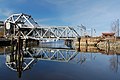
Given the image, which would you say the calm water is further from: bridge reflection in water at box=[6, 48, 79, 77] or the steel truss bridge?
the steel truss bridge

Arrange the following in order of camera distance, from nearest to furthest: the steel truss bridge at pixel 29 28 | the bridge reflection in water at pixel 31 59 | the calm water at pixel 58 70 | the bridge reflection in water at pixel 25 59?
the calm water at pixel 58 70
the bridge reflection in water at pixel 25 59
the bridge reflection in water at pixel 31 59
the steel truss bridge at pixel 29 28

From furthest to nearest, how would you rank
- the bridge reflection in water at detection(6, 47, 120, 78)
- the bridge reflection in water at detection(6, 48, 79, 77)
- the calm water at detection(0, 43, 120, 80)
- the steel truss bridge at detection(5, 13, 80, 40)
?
the steel truss bridge at detection(5, 13, 80, 40), the bridge reflection in water at detection(6, 47, 120, 78), the bridge reflection in water at detection(6, 48, 79, 77), the calm water at detection(0, 43, 120, 80)

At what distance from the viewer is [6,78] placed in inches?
700

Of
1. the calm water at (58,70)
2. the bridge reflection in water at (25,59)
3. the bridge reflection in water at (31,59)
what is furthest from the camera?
the bridge reflection in water at (31,59)

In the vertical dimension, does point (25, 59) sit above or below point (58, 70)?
above

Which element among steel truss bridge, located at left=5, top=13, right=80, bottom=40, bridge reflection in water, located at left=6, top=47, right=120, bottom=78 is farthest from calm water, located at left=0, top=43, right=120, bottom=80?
steel truss bridge, located at left=5, top=13, right=80, bottom=40

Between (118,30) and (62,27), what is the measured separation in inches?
1081

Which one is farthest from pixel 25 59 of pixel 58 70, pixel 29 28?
pixel 29 28

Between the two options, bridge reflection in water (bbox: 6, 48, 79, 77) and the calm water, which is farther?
bridge reflection in water (bbox: 6, 48, 79, 77)

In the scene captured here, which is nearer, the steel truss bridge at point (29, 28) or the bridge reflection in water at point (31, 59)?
the bridge reflection in water at point (31, 59)

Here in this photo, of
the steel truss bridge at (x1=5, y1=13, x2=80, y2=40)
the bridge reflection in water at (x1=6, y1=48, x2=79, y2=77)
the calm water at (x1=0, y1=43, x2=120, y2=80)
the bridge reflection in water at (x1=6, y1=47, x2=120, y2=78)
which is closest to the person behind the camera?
the calm water at (x1=0, y1=43, x2=120, y2=80)

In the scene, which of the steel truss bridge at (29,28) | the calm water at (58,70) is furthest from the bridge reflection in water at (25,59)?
the steel truss bridge at (29,28)

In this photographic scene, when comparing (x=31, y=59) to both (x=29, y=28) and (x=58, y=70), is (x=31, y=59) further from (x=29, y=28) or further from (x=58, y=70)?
(x=29, y=28)

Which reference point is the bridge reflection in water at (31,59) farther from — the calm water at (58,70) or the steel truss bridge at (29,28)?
the steel truss bridge at (29,28)
